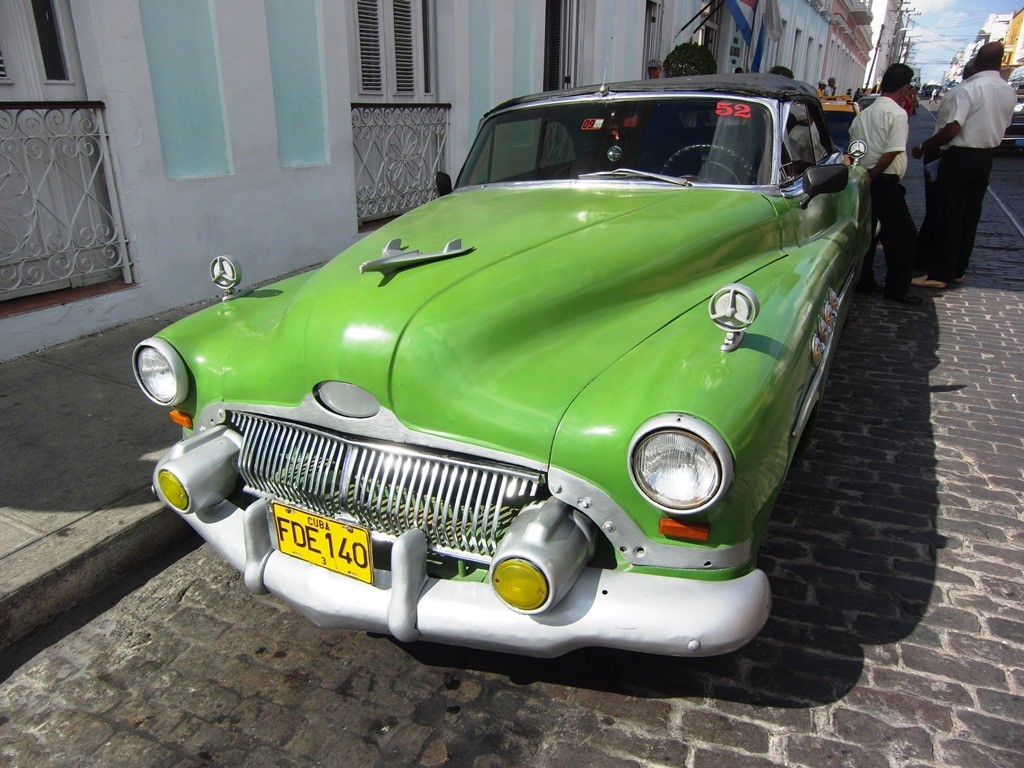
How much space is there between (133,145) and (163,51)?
752mm

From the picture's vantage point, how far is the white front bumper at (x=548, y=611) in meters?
1.92

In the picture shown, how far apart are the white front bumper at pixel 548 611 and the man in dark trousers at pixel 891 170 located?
562 centimetres

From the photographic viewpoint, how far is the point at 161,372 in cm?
267

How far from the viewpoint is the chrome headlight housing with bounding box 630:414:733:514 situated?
182cm

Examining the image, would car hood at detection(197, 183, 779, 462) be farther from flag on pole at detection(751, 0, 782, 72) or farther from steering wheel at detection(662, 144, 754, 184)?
flag on pole at detection(751, 0, 782, 72)

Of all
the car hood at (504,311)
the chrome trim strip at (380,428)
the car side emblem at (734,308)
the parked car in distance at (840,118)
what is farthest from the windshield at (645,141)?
the parked car in distance at (840,118)

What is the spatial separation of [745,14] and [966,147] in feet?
35.7

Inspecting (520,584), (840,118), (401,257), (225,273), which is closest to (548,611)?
(520,584)

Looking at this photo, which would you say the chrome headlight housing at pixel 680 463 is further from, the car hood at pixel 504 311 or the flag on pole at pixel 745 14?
the flag on pole at pixel 745 14

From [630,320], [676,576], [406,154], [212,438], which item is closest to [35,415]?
[212,438]

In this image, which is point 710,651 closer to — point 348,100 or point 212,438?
point 212,438

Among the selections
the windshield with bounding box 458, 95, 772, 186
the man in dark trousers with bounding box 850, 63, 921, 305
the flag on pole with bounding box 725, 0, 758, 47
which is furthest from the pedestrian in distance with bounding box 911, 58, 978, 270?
the flag on pole with bounding box 725, 0, 758, 47

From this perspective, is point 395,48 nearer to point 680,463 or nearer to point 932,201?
point 932,201

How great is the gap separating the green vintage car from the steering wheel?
43cm
